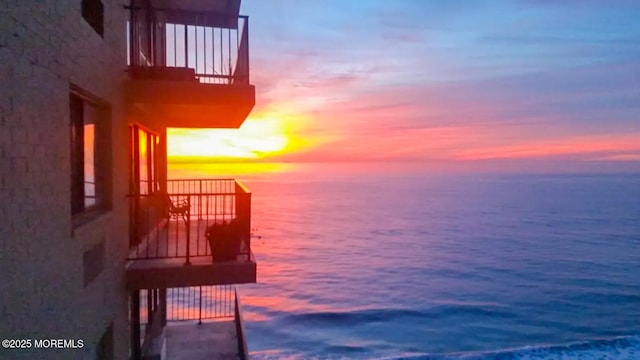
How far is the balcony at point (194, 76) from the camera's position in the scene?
6.54 m

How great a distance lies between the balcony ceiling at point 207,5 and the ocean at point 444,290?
45.9 ft

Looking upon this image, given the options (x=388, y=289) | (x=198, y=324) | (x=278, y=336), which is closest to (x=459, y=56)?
(x=388, y=289)

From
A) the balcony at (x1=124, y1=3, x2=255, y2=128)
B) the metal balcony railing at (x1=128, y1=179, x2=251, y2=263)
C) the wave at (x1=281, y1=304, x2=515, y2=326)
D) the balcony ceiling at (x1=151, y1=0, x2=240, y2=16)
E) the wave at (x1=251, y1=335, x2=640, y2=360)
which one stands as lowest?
the wave at (x1=281, y1=304, x2=515, y2=326)

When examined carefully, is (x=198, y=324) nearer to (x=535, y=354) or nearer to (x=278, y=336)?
(x=278, y=336)

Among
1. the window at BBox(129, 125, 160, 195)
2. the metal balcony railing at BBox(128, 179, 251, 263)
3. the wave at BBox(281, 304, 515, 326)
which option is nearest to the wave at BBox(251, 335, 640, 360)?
the wave at BBox(281, 304, 515, 326)

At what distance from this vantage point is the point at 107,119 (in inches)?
213

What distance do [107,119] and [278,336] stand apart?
17.1 m

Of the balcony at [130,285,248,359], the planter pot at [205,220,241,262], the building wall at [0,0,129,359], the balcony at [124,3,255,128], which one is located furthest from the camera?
the balcony at [130,285,248,359]

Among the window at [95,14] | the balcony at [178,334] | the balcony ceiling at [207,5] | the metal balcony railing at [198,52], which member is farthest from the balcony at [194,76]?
the balcony at [178,334]

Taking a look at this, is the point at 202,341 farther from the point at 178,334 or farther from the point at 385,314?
the point at 385,314

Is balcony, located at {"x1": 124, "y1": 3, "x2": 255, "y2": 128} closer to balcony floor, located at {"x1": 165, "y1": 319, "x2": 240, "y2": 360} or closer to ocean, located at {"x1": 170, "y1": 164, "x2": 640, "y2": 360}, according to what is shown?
balcony floor, located at {"x1": 165, "y1": 319, "x2": 240, "y2": 360}

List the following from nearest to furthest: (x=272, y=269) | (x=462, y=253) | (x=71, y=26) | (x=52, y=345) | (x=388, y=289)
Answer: (x=52, y=345), (x=71, y=26), (x=388, y=289), (x=272, y=269), (x=462, y=253)

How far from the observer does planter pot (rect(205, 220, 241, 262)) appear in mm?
6285

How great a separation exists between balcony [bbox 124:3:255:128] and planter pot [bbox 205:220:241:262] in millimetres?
1936
